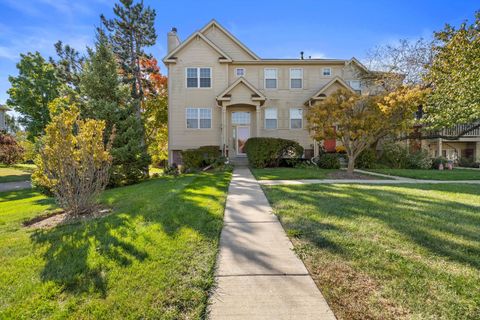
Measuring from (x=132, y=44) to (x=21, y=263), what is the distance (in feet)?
74.4

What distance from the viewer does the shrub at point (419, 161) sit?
16.9m

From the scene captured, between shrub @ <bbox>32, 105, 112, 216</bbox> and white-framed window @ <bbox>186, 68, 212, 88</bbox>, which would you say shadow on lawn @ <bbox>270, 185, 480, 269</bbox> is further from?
white-framed window @ <bbox>186, 68, 212, 88</bbox>

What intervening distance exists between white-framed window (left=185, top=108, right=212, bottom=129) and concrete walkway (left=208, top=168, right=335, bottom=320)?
561 inches

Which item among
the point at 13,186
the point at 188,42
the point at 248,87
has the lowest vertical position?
the point at 13,186

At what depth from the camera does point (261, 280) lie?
2.81 m

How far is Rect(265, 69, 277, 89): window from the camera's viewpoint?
61.8ft

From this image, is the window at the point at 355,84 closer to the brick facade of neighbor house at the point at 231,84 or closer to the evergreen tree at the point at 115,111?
the brick facade of neighbor house at the point at 231,84

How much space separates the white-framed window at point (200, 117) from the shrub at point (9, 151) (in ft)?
65.5

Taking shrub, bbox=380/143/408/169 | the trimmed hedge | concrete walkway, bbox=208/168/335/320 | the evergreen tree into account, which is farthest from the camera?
shrub, bbox=380/143/408/169

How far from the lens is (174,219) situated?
4883 mm

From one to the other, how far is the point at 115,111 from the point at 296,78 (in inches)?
519

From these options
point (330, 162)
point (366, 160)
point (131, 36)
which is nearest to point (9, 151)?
point (131, 36)

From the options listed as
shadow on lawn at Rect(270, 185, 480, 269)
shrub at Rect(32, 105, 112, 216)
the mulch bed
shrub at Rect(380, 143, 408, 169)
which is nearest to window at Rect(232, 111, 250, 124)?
shrub at Rect(380, 143, 408, 169)

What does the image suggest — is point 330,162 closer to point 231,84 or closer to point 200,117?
point 231,84
